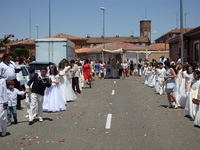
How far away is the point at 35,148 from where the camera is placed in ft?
25.0

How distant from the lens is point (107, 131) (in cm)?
930

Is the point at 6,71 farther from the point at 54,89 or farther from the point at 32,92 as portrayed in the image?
the point at 54,89

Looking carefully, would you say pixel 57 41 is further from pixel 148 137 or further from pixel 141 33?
pixel 141 33

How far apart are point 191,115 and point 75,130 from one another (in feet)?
12.8

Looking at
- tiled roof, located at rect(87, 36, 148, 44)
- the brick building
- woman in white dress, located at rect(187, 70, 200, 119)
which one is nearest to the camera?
woman in white dress, located at rect(187, 70, 200, 119)

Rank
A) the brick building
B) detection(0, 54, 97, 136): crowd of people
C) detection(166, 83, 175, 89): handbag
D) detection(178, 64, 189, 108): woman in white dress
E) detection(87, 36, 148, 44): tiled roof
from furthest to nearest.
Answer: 1. detection(87, 36, 148, 44): tiled roof
2. the brick building
3. detection(178, 64, 189, 108): woman in white dress
4. detection(166, 83, 175, 89): handbag
5. detection(0, 54, 97, 136): crowd of people

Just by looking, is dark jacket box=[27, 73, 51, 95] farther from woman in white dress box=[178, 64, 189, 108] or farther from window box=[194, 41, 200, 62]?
window box=[194, 41, 200, 62]

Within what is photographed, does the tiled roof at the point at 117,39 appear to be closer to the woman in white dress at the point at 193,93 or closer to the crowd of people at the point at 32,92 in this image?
the crowd of people at the point at 32,92

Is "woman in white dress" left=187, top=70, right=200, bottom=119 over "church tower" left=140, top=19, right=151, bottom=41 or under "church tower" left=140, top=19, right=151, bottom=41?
under

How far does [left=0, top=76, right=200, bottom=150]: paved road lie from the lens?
308 inches

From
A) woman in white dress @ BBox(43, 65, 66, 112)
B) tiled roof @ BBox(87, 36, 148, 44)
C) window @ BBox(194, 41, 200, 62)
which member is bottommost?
woman in white dress @ BBox(43, 65, 66, 112)

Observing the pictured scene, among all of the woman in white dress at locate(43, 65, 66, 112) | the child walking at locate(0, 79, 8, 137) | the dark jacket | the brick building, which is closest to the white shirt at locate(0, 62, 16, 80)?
the dark jacket

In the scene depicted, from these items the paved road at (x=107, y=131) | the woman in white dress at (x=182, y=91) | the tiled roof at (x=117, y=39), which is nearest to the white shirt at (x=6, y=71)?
the paved road at (x=107, y=131)

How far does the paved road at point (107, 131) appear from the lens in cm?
783
